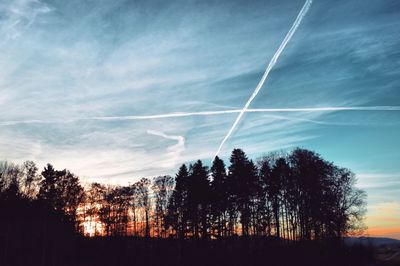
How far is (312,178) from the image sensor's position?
50.8 meters

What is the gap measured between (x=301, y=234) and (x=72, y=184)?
50.7 m

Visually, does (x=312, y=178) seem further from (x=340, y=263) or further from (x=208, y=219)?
(x=208, y=219)

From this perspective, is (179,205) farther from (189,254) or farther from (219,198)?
(189,254)

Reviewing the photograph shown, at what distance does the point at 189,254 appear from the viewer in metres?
43.2

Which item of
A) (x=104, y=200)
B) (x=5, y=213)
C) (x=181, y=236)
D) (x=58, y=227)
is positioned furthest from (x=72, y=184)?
(x=181, y=236)

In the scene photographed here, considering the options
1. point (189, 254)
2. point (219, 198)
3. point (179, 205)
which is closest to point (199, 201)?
point (219, 198)

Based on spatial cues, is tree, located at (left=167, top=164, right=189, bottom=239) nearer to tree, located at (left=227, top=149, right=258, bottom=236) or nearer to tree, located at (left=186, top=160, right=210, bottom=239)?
tree, located at (left=186, top=160, right=210, bottom=239)

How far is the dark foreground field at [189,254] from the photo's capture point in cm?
3778

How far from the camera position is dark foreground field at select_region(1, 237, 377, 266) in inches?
1487

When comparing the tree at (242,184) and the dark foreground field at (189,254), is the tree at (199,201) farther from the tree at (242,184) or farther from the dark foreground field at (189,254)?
the tree at (242,184)

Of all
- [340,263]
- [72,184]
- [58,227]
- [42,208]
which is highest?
[72,184]

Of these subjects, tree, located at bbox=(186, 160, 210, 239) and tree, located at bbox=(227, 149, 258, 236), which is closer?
tree, located at bbox=(227, 149, 258, 236)

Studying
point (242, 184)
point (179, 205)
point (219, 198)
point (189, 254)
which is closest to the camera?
point (189, 254)

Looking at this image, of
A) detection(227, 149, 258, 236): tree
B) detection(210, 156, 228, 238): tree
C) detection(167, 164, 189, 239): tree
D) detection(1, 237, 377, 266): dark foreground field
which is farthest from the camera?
detection(167, 164, 189, 239): tree
